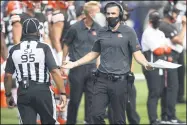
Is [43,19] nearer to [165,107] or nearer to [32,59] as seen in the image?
[165,107]

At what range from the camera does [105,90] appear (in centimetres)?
1151

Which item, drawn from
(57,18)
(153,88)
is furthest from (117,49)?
(57,18)

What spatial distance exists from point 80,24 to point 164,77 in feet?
6.75

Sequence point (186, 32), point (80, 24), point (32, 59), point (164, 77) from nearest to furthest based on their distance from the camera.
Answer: point (32, 59), point (80, 24), point (164, 77), point (186, 32)

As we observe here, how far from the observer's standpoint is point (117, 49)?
11523 mm

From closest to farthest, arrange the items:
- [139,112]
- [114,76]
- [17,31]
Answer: [114,76] < [17,31] < [139,112]

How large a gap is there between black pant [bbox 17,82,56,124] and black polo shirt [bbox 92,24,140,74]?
101 cm

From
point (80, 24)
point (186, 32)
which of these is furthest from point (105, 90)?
point (186, 32)

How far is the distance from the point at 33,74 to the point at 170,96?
4581 mm

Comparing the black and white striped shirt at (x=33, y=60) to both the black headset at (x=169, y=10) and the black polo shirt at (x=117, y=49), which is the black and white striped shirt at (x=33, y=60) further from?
the black headset at (x=169, y=10)

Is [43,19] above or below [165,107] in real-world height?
above

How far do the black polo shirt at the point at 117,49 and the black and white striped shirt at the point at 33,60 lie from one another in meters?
0.92

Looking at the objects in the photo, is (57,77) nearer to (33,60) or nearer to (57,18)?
(33,60)

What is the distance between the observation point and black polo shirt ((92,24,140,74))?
11531mm
